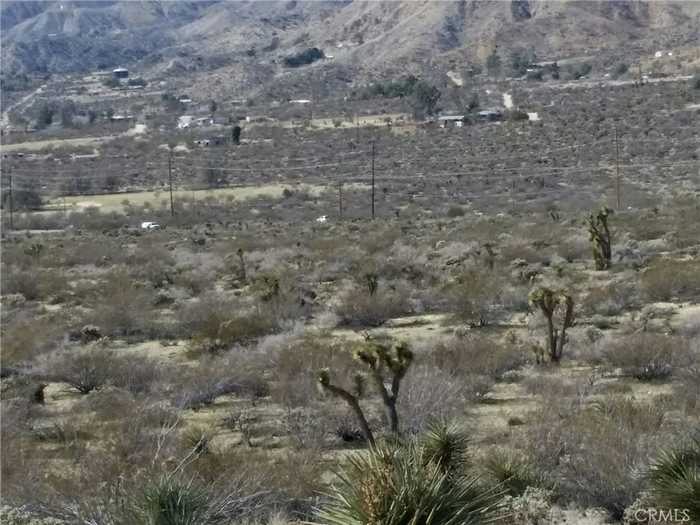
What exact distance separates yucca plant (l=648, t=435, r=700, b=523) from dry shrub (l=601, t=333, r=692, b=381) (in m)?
6.88

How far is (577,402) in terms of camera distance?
12695mm

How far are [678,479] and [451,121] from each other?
253ft

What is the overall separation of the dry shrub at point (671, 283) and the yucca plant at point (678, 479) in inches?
555

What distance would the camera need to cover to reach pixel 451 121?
82.9 meters

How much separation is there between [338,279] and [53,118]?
111 m

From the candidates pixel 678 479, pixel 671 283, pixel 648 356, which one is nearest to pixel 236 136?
pixel 671 283

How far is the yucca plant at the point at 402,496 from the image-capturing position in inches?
210

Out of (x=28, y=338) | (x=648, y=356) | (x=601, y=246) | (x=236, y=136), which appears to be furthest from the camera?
(x=236, y=136)

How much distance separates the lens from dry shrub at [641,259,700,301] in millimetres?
21672

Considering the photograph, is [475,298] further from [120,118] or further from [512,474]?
[120,118]

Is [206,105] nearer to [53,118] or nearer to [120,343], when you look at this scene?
[53,118]

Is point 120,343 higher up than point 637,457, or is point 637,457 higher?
point 637,457

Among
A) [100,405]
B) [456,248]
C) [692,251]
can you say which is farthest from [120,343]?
[692,251]

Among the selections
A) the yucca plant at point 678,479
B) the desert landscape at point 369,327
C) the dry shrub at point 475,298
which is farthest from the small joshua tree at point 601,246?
the yucca plant at point 678,479
